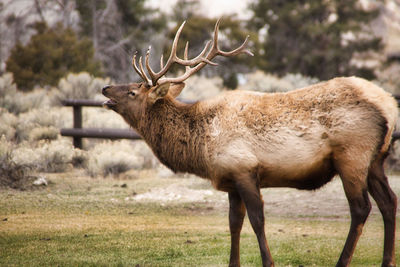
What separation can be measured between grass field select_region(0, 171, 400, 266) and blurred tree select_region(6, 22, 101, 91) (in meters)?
9.02

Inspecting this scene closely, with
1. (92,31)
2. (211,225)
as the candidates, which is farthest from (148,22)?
(211,225)

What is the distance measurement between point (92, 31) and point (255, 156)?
69.2 ft

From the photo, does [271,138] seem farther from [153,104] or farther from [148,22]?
[148,22]

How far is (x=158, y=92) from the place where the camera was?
18.4 ft

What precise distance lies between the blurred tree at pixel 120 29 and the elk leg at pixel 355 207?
65.5ft

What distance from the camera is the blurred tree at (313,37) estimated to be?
2692cm

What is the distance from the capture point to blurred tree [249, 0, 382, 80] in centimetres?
2692

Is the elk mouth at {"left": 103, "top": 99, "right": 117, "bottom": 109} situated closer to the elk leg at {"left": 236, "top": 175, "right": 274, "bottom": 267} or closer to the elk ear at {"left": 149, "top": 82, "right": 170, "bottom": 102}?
the elk ear at {"left": 149, "top": 82, "right": 170, "bottom": 102}

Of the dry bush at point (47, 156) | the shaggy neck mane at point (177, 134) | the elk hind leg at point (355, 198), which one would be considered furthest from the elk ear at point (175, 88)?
the dry bush at point (47, 156)

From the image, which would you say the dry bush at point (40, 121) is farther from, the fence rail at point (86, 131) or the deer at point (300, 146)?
the deer at point (300, 146)

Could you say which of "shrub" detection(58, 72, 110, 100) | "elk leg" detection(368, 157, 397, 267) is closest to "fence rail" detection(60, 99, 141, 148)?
"shrub" detection(58, 72, 110, 100)

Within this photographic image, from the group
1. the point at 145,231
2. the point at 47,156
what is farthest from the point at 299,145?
the point at 47,156

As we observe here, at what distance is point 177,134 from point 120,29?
821 inches

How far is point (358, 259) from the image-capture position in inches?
215
